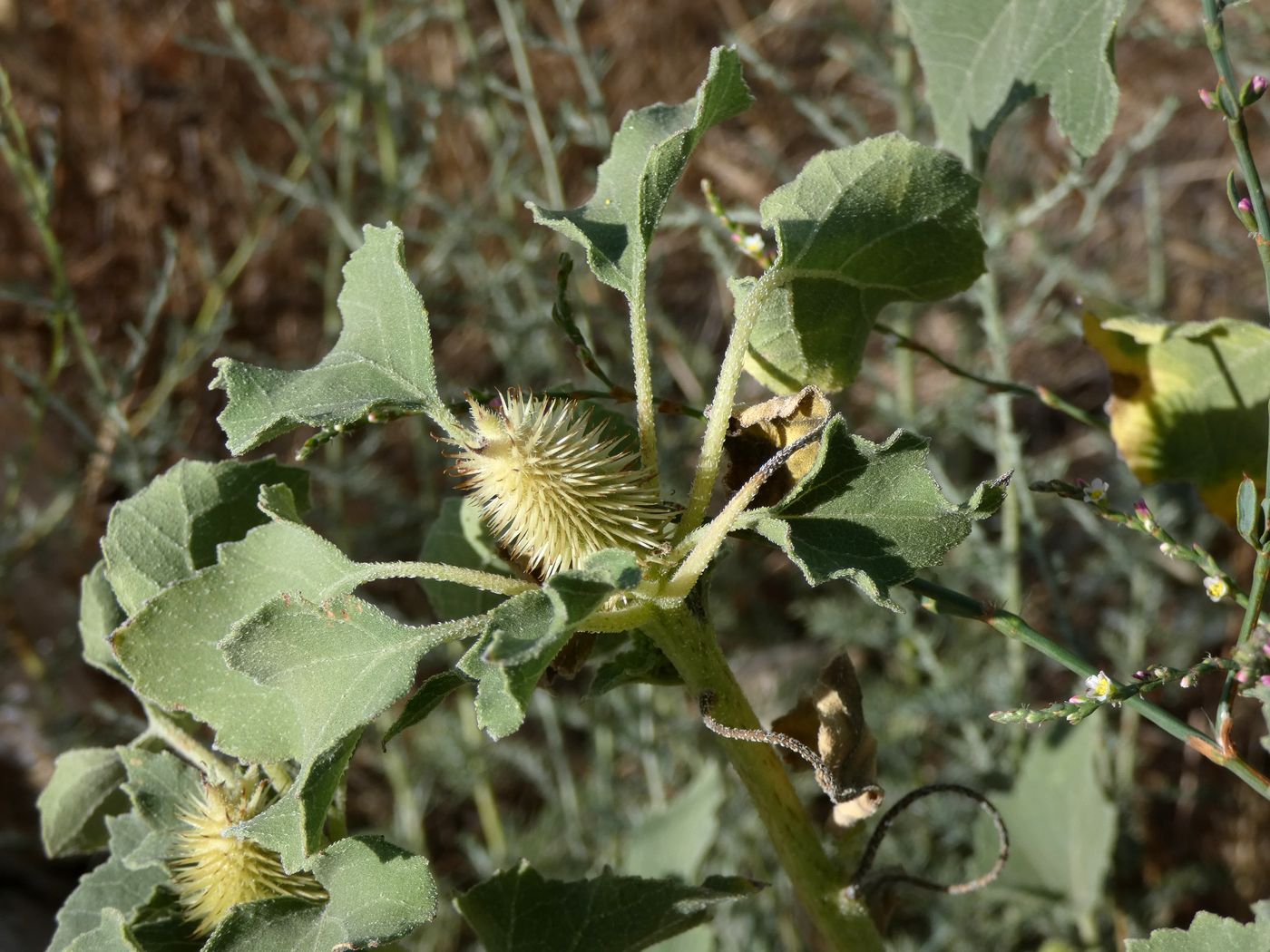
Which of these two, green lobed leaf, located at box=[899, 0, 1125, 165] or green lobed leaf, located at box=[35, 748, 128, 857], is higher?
green lobed leaf, located at box=[899, 0, 1125, 165]

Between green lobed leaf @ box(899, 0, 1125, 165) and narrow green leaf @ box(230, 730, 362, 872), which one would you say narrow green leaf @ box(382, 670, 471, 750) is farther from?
green lobed leaf @ box(899, 0, 1125, 165)

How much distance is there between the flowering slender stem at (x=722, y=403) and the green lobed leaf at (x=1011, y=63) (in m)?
0.37

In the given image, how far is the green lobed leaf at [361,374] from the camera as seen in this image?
0.71m

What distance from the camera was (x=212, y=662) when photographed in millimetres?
749

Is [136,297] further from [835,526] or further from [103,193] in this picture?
[835,526]

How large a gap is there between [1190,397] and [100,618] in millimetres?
840

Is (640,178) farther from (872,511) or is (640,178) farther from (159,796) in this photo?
(159,796)

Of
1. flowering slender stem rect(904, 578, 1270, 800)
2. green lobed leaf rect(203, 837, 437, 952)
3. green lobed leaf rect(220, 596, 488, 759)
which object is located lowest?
flowering slender stem rect(904, 578, 1270, 800)

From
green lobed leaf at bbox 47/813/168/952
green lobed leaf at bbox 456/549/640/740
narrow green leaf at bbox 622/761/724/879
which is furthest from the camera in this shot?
narrow green leaf at bbox 622/761/724/879

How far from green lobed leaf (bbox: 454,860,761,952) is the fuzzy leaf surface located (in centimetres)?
47

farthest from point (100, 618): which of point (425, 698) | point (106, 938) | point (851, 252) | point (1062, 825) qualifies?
point (1062, 825)

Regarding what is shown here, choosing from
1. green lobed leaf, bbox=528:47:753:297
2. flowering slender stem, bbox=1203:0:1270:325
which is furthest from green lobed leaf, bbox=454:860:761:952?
flowering slender stem, bbox=1203:0:1270:325

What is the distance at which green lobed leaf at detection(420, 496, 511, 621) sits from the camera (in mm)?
845

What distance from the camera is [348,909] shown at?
691mm
